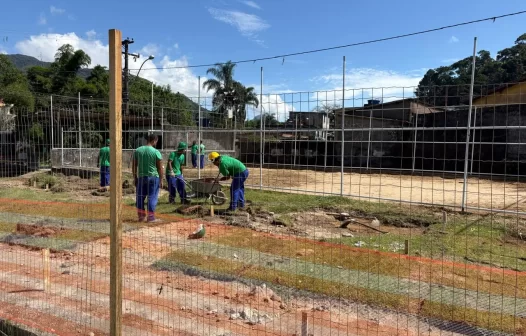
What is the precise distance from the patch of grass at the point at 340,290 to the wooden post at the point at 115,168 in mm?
2135

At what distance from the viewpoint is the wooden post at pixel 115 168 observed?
256 centimetres

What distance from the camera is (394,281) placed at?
182 inches

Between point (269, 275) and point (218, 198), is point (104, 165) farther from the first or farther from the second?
point (269, 275)

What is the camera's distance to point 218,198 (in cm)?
966

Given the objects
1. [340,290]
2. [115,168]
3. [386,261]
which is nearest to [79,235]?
[340,290]

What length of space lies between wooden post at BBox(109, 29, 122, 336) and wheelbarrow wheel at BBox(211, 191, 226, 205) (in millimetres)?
6660

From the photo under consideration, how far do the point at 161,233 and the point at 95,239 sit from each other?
1081 millimetres

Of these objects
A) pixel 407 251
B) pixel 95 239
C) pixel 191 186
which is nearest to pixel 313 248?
pixel 407 251

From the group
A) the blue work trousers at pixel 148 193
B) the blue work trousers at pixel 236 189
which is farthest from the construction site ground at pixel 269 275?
the blue work trousers at pixel 236 189

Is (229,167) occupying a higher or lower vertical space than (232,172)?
higher

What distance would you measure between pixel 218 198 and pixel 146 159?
2418 millimetres

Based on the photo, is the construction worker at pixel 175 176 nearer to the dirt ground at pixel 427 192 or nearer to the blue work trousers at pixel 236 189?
the blue work trousers at pixel 236 189

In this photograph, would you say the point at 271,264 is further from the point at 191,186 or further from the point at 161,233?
the point at 191,186

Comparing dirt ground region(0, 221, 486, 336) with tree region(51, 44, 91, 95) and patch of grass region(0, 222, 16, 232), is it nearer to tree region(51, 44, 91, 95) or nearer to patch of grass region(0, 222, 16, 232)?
patch of grass region(0, 222, 16, 232)
